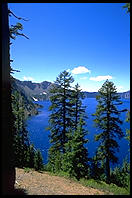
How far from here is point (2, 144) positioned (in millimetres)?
4895

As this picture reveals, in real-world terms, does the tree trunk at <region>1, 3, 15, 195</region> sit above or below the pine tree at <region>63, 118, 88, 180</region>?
above

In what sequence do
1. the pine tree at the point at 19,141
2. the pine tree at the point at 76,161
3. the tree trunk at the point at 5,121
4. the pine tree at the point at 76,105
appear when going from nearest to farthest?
the tree trunk at the point at 5,121 < the pine tree at the point at 76,161 < the pine tree at the point at 19,141 < the pine tree at the point at 76,105

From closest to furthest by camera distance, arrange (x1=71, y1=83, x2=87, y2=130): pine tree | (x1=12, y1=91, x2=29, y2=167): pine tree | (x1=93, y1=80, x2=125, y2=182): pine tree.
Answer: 1. (x1=93, y1=80, x2=125, y2=182): pine tree
2. (x1=12, y1=91, x2=29, y2=167): pine tree
3. (x1=71, y1=83, x2=87, y2=130): pine tree

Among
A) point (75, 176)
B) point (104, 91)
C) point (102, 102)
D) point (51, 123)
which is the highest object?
point (104, 91)

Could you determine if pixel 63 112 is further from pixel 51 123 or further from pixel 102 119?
pixel 102 119

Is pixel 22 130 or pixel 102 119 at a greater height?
pixel 102 119

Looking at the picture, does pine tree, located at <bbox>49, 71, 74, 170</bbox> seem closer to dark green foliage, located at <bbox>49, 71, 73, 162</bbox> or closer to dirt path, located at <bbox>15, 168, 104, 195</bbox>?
dark green foliage, located at <bbox>49, 71, 73, 162</bbox>

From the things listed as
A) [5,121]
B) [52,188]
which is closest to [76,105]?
[52,188]

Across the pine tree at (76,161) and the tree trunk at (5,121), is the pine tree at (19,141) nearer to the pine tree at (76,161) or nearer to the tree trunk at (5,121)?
the pine tree at (76,161)

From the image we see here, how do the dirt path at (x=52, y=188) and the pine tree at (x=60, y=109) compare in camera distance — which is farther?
the pine tree at (x=60, y=109)

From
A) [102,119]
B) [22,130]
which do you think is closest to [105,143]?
[102,119]

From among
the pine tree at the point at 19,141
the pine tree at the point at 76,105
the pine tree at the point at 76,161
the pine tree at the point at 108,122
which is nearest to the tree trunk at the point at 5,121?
the pine tree at the point at 76,161

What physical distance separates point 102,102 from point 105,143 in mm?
3722

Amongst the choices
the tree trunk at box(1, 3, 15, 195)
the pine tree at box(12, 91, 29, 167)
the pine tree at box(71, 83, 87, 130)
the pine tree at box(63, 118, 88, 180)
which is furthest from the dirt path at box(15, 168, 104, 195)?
the pine tree at box(71, 83, 87, 130)
